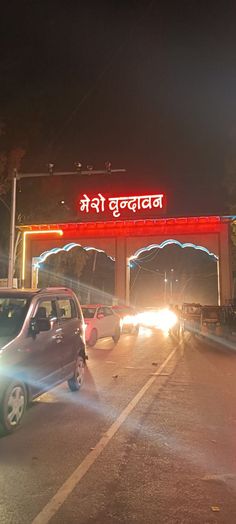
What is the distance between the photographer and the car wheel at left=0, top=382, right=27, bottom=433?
6406 millimetres

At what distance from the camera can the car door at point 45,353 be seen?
23.7 feet

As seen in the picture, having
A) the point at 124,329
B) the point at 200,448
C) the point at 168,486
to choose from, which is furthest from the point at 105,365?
the point at 124,329

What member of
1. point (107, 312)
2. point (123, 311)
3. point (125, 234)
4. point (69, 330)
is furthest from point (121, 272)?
point (69, 330)

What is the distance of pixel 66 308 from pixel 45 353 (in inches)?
69.1

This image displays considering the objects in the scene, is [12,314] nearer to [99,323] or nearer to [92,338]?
[92,338]

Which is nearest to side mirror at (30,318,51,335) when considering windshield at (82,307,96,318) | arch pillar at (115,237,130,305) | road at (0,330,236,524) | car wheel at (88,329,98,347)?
road at (0,330,236,524)

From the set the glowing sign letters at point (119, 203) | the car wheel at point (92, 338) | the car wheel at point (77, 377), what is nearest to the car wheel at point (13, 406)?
the car wheel at point (77, 377)

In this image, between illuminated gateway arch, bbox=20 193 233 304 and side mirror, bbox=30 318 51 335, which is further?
illuminated gateway arch, bbox=20 193 233 304

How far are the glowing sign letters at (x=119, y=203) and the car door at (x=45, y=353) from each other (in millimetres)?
22117

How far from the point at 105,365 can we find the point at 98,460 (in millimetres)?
7789

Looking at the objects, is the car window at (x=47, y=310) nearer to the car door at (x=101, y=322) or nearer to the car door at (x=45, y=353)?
the car door at (x=45, y=353)

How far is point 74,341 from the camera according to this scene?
30.1 ft

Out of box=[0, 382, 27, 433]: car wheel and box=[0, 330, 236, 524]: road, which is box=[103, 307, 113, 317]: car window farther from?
box=[0, 382, 27, 433]: car wheel

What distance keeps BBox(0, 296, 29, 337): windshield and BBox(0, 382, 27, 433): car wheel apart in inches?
28.3
